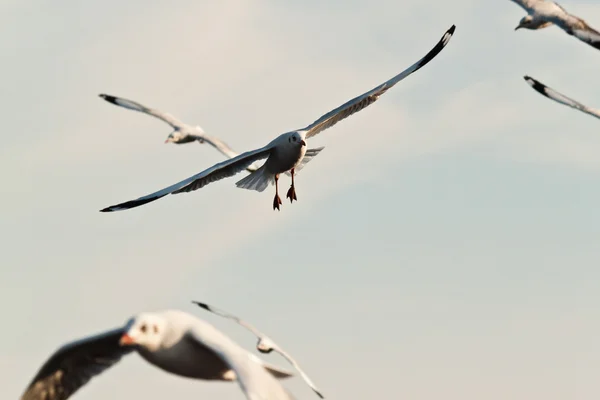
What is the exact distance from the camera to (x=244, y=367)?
871 cm

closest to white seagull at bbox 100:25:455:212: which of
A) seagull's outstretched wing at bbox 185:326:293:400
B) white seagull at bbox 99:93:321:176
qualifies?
white seagull at bbox 99:93:321:176

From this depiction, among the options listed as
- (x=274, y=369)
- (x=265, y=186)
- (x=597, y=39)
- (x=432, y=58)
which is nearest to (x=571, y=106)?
(x=597, y=39)

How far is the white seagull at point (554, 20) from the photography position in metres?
16.8

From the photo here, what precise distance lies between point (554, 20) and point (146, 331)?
1091 centimetres

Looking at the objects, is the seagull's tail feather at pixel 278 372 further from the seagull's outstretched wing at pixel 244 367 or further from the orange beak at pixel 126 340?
the orange beak at pixel 126 340

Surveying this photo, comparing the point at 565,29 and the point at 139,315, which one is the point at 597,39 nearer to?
the point at 565,29

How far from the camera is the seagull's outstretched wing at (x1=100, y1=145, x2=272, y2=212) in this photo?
17.0 m

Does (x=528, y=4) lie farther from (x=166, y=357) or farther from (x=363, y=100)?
(x=166, y=357)

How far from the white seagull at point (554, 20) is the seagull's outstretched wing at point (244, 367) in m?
9.62

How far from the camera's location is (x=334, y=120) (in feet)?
62.4

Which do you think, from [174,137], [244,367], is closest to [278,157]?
[174,137]

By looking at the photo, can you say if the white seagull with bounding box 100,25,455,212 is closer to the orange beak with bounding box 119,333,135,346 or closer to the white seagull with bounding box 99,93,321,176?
the white seagull with bounding box 99,93,321,176

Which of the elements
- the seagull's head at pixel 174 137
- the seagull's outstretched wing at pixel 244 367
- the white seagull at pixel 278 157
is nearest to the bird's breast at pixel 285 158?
the white seagull at pixel 278 157

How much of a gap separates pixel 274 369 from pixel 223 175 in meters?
8.39
